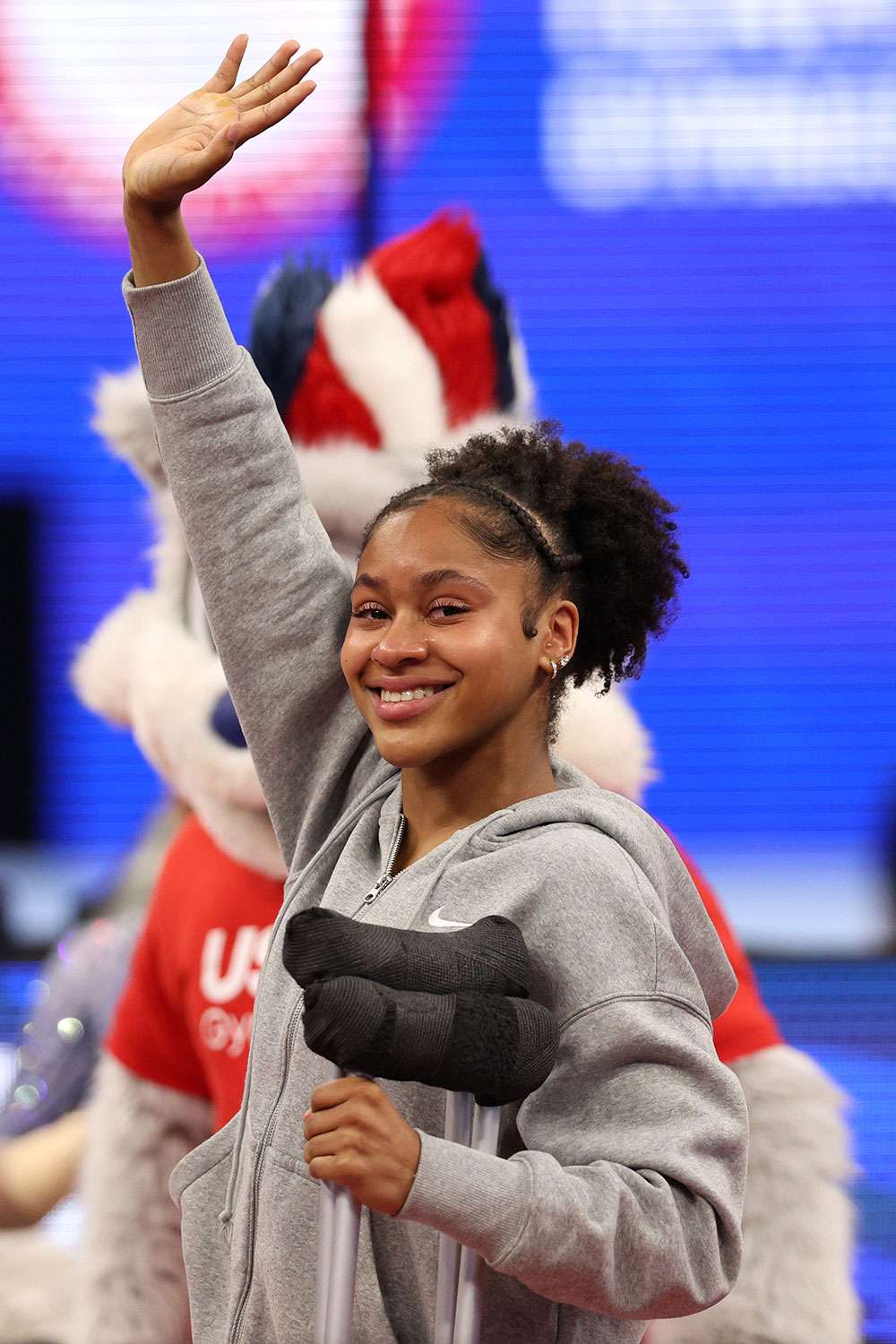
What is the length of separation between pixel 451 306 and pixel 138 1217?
1.02 metres

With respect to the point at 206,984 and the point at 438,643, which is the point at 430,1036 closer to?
the point at 438,643

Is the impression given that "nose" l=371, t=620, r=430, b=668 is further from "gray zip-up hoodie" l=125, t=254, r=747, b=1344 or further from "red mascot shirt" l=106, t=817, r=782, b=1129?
"red mascot shirt" l=106, t=817, r=782, b=1129

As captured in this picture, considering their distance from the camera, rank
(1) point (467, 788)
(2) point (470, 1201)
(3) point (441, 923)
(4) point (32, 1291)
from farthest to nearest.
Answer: (4) point (32, 1291), (1) point (467, 788), (3) point (441, 923), (2) point (470, 1201)

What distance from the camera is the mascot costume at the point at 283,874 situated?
5.42 feet

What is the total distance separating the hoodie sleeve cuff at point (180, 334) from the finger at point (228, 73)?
121mm

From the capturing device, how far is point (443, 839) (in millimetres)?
1033

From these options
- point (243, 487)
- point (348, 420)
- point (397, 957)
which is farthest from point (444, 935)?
point (348, 420)

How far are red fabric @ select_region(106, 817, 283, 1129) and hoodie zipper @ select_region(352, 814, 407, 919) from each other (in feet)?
1.99

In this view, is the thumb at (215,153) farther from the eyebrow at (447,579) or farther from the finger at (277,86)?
the eyebrow at (447,579)

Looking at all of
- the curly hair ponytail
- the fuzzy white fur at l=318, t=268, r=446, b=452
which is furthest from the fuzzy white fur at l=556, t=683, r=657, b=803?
the curly hair ponytail

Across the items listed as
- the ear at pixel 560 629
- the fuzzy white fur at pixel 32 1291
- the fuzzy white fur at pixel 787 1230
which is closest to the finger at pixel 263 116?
the ear at pixel 560 629

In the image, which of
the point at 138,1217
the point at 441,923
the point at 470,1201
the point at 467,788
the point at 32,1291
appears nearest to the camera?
the point at 470,1201

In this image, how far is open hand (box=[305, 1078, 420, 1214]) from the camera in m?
0.81

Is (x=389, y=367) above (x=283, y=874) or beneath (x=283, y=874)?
above
